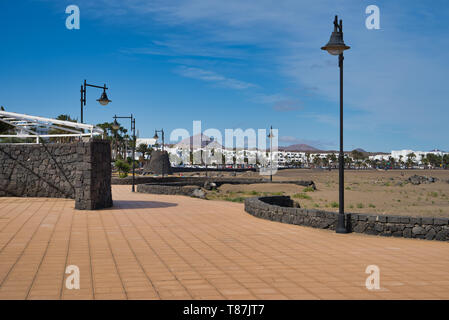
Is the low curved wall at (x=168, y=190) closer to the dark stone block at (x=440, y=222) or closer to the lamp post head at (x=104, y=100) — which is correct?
the lamp post head at (x=104, y=100)

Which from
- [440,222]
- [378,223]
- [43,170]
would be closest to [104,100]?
[43,170]

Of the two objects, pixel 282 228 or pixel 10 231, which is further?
pixel 282 228

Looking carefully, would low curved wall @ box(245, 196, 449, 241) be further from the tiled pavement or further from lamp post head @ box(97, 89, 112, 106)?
lamp post head @ box(97, 89, 112, 106)

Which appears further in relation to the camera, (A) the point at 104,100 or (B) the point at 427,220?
(A) the point at 104,100

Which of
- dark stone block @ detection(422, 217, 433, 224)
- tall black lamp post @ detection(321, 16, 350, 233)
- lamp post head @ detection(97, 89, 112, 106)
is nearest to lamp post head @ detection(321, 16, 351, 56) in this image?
tall black lamp post @ detection(321, 16, 350, 233)

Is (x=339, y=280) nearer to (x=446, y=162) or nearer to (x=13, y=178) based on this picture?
(x=13, y=178)

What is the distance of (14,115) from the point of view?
Answer: 1598 cm

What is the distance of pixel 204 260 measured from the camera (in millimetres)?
7020

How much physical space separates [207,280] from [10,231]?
231 inches

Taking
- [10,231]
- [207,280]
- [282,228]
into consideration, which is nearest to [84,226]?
[10,231]

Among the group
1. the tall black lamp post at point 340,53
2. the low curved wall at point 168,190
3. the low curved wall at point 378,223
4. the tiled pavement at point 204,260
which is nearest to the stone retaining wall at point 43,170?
the tiled pavement at point 204,260

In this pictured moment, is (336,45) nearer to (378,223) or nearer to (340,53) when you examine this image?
(340,53)

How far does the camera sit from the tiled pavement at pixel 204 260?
5.27 meters

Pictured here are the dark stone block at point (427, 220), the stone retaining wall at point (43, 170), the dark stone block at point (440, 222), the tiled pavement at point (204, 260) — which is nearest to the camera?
the tiled pavement at point (204, 260)
